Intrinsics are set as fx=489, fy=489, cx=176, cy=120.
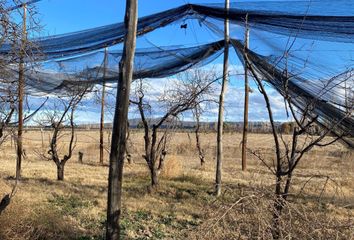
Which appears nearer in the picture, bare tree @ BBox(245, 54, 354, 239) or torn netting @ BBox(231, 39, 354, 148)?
bare tree @ BBox(245, 54, 354, 239)

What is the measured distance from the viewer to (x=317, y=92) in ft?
23.0

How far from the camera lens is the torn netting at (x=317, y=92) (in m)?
6.29

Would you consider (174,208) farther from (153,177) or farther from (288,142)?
(288,142)

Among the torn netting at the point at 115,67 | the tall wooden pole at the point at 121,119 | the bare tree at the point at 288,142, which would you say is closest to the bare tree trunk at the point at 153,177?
the torn netting at the point at 115,67

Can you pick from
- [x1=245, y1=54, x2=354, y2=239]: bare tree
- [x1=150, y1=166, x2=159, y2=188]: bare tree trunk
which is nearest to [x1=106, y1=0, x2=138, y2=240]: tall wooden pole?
[x1=245, y1=54, x2=354, y2=239]: bare tree

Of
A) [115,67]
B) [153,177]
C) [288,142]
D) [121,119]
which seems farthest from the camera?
[153,177]

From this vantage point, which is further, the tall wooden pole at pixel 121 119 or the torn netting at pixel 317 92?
the torn netting at pixel 317 92

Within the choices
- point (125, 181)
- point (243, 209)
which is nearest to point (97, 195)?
point (125, 181)

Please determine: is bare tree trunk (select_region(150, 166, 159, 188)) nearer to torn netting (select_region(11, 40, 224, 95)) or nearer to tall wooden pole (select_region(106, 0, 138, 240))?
torn netting (select_region(11, 40, 224, 95))

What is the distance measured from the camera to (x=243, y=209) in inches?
148

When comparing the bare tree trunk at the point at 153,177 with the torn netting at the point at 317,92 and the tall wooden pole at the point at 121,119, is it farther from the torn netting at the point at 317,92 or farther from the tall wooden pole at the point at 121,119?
the tall wooden pole at the point at 121,119

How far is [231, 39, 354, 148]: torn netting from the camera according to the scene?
6293 mm

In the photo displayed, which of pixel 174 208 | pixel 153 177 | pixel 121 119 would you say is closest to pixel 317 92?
pixel 121 119

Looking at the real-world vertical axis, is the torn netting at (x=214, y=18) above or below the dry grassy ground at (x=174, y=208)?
above
